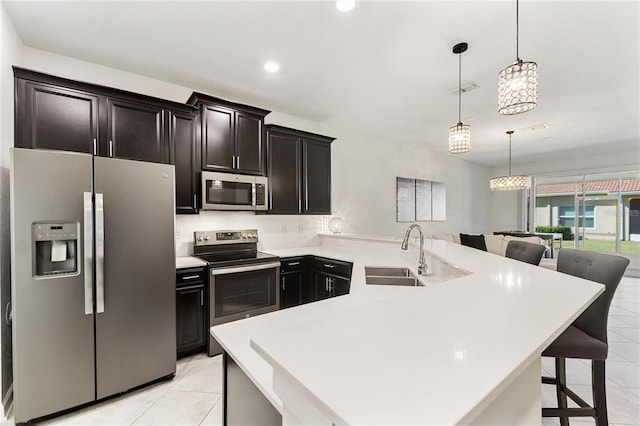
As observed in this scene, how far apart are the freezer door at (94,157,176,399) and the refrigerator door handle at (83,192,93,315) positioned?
1.5 inches

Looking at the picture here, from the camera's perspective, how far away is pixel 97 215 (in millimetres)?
1921

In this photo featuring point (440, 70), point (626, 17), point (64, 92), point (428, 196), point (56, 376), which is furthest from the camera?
point (428, 196)

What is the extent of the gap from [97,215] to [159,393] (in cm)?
137

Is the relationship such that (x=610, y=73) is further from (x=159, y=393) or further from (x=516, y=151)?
(x=159, y=393)

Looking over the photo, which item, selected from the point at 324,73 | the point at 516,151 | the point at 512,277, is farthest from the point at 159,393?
the point at 516,151

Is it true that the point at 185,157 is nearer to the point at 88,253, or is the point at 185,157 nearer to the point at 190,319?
the point at 88,253

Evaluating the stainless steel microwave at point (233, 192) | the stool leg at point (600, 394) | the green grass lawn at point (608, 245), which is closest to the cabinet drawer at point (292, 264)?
the stainless steel microwave at point (233, 192)

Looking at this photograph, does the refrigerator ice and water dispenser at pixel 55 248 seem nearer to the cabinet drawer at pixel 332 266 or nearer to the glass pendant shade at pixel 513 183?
the cabinet drawer at pixel 332 266

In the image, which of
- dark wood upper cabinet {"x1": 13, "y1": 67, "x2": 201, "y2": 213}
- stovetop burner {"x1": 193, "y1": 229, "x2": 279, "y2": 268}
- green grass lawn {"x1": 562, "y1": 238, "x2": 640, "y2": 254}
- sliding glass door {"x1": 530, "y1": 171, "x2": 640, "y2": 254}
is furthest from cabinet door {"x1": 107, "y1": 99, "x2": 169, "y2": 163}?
green grass lawn {"x1": 562, "y1": 238, "x2": 640, "y2": 254}

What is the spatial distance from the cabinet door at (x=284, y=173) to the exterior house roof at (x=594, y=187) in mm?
7531

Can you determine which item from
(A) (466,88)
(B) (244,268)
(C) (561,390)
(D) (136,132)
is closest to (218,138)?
(D) (136,132)

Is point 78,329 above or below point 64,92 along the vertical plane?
below

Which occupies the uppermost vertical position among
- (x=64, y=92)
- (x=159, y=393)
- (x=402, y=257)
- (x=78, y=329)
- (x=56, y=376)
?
(x=64, y=92)

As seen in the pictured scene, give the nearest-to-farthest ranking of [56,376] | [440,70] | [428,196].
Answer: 1. [56,376]
2. [440,70]
3. [428,196]
